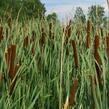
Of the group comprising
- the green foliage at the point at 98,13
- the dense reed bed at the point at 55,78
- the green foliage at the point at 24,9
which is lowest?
the dense reed bed at the point at 55,78

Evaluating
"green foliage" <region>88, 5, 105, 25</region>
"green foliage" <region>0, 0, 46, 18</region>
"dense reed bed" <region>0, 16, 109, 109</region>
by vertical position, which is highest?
"green foliage" <region>0, 0, 46, 18</region>

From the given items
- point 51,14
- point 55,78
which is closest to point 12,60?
point 55,78

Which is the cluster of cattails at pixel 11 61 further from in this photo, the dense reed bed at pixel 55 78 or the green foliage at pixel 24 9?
the green foliage at pixel 24 9

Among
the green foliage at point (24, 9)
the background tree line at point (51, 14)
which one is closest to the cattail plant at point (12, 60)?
the background tree line at point (51, 14)

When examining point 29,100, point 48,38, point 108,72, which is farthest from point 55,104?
point 48,38

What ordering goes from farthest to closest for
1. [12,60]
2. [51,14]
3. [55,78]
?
[51,14]
[55,78]
[12,60]

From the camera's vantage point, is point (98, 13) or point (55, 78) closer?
point (55, 78)

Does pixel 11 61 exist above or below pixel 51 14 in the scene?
below

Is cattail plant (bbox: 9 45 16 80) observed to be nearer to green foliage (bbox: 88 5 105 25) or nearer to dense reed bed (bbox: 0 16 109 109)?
dense reed bed (bbox: 0 16 109 109)

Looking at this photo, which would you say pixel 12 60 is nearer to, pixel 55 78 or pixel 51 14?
pixel 55 78

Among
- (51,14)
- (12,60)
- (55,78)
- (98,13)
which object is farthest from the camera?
(51,14)

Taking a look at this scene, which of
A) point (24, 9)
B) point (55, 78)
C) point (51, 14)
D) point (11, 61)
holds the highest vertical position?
point (24, 9)

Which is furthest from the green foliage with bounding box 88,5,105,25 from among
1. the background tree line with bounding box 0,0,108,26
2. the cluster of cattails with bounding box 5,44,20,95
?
the cluster of cattails with bounding box 5,44,20,95

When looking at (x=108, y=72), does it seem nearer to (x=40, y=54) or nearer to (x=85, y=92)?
(x=85, y=92)
